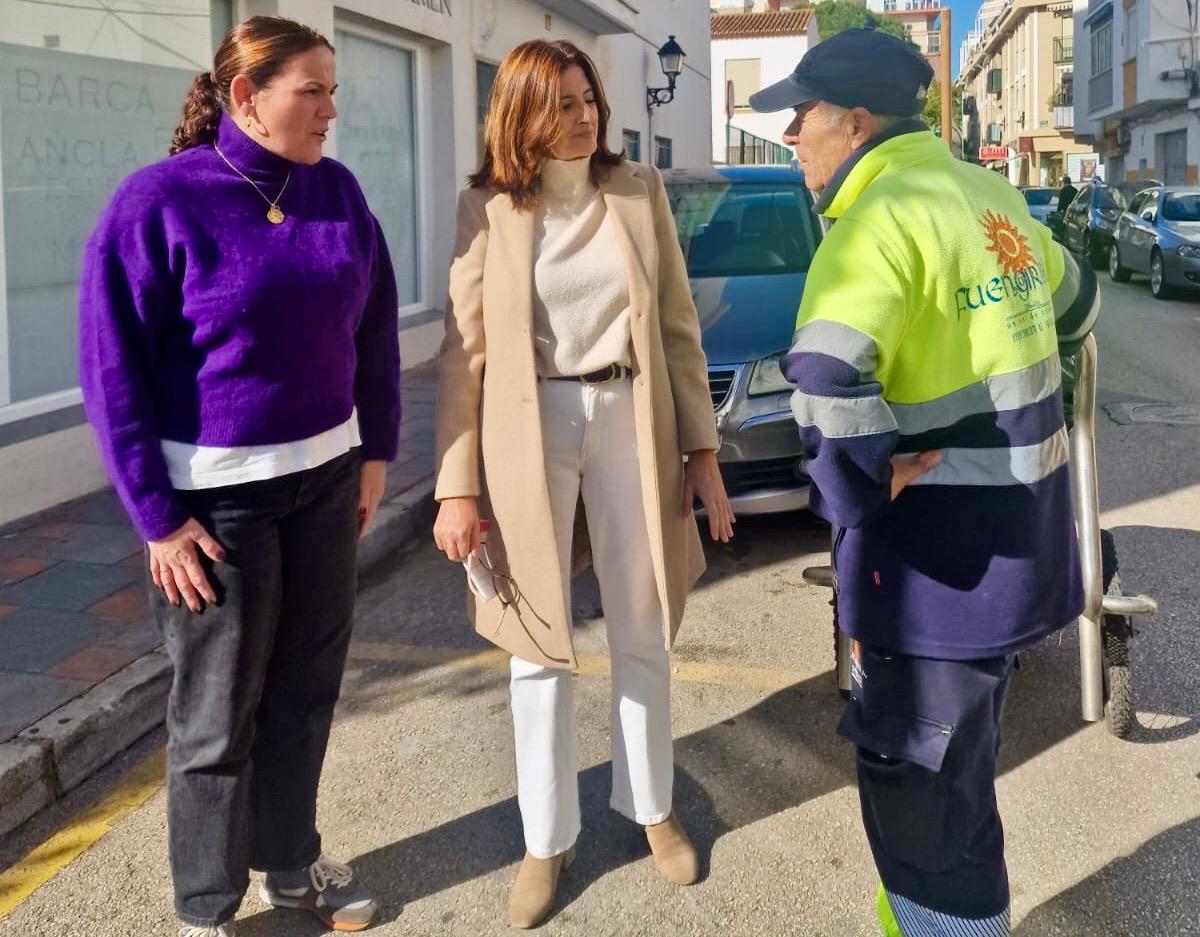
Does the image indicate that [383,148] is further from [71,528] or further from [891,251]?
[891,251]

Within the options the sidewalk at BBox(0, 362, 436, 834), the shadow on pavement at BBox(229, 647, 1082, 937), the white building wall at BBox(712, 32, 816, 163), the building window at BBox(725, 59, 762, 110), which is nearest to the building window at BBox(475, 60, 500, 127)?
the sidewalk at BBox(0, 362, 436, 834)

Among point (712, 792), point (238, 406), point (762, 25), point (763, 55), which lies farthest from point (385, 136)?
point (762, 25)

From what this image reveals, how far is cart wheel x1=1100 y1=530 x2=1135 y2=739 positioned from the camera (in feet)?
11.6

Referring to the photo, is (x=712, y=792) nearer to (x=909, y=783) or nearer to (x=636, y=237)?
(x=909, y=783)

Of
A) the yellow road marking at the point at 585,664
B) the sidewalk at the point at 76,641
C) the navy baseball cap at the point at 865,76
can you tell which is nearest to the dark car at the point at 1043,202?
the sidewalk at the point at 76,641

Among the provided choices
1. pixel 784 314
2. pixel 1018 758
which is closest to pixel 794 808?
pixel 1018 758

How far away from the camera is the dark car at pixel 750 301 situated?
17.7ft

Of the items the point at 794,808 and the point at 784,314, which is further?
the point at 784,314

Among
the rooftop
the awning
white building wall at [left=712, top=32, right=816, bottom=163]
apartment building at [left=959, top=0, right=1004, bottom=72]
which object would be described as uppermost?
apartment building at [left=959, top=0, right=1004, bottom=72]

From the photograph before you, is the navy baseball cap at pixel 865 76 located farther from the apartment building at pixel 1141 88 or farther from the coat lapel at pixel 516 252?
the apartment building at pixel 1141 88

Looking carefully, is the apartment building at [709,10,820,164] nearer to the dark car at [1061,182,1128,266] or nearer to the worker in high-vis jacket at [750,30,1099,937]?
the dark car at [1061,182,1128,266]

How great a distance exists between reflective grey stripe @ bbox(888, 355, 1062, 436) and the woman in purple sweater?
1.18 metres

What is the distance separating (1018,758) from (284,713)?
6.99 ft

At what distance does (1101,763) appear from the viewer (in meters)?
3.46
